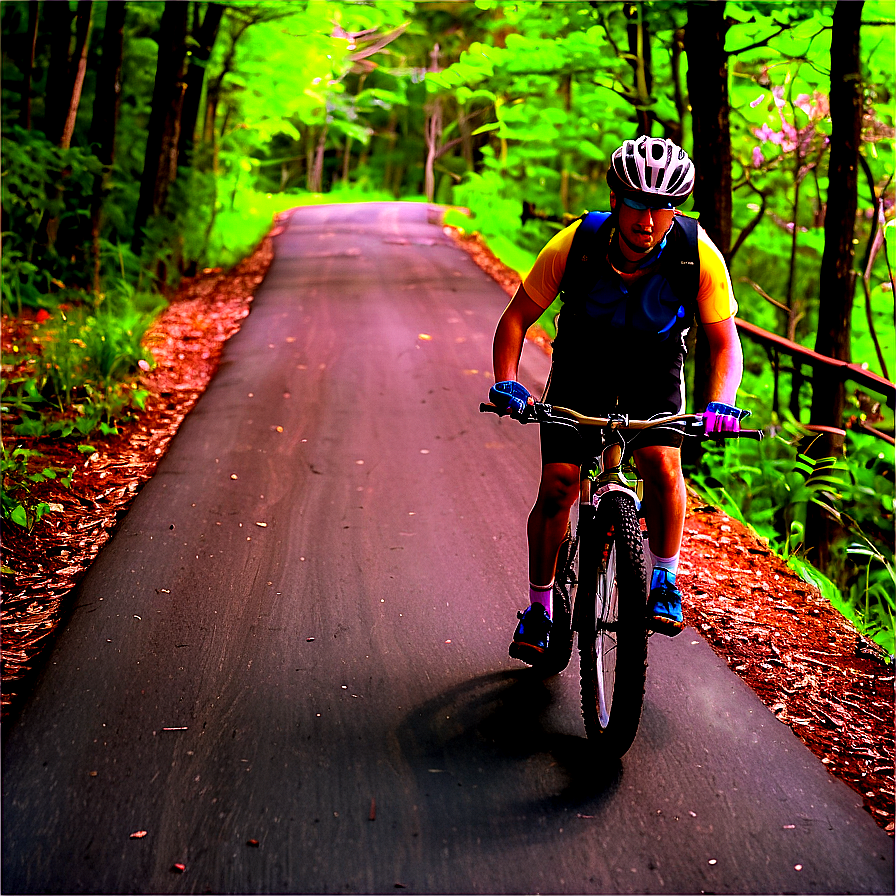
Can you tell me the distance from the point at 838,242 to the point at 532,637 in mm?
5312

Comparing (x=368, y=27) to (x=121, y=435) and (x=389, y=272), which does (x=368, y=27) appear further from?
(x=121, y=435)

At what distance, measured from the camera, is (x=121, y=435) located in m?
7.31

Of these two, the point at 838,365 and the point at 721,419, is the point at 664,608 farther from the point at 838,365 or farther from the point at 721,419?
the point at 838,365

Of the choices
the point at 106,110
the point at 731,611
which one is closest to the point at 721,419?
the point at 731,611

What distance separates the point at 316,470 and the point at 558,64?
717cm

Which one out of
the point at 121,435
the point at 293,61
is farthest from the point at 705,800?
the point at 293,61

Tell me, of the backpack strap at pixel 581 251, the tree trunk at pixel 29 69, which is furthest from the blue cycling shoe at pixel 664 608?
the tree trunk at pixel 29 69

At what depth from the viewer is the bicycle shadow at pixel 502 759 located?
10.3ft

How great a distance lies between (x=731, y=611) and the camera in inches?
195

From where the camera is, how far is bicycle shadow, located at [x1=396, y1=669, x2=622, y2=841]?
124 inches

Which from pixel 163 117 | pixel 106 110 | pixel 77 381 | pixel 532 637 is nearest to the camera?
pixel 532 637

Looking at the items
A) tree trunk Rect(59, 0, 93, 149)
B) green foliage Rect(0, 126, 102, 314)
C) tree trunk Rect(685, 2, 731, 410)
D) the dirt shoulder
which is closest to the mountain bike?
the dirt shoulder

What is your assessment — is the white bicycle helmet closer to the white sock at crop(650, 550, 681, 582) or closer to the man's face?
the man's face

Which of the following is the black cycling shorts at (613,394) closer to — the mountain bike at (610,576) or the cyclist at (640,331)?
the cyclist at (640,331)
